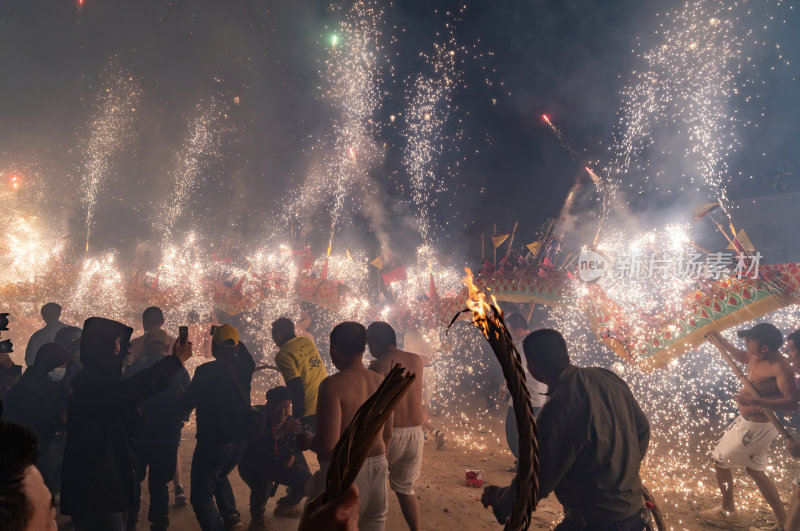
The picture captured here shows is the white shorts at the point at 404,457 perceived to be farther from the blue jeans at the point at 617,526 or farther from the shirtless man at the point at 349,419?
the blue jeans at the point at 617,526

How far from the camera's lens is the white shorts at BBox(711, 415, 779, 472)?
180 inches

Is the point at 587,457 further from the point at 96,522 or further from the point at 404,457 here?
the point at 96,522

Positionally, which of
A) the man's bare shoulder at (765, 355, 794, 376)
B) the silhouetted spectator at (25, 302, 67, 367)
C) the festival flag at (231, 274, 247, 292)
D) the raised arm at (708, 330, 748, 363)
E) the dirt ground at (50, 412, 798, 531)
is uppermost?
the festival flag at (231, 274, 247, 292)

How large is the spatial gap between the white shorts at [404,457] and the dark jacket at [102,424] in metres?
2.09

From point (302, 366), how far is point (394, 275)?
11.2 meters

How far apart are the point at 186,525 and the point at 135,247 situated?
35.6 metres

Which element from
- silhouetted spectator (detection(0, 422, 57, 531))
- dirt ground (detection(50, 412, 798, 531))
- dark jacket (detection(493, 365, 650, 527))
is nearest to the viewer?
silhouetted spectator (detection(0, 422, 57, 531))

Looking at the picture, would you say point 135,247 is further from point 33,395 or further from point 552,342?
point 552,342

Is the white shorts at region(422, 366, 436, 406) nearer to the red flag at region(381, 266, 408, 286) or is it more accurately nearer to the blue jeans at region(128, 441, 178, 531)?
the blue jeans at region(128, 441, 178, 531)

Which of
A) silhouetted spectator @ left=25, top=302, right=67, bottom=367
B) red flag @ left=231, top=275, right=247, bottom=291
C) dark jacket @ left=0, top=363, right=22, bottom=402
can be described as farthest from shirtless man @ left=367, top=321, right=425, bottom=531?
red flag @ left=231, top=275, right=247, bottom=291

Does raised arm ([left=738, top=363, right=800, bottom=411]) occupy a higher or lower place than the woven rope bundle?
lower

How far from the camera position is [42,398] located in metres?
3.68

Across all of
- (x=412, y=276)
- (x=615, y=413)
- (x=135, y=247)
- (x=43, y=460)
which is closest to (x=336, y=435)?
(x=615, y=413)

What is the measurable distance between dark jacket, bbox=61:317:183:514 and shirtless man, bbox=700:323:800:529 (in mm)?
6090
